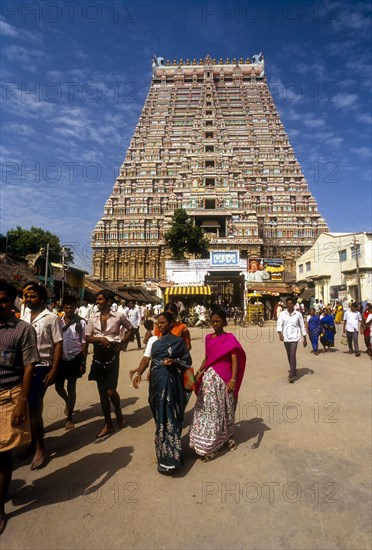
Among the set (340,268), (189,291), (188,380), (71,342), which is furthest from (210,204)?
(188,380)

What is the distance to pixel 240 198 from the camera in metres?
42.3

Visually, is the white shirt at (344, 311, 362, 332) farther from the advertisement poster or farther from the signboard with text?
the signboard with text

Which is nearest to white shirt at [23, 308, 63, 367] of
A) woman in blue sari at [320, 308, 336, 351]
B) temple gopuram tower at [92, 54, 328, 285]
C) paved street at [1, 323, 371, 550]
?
paved street at [1, 323, 371, 550]

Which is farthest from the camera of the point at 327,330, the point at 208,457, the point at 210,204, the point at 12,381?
the point at 210,204

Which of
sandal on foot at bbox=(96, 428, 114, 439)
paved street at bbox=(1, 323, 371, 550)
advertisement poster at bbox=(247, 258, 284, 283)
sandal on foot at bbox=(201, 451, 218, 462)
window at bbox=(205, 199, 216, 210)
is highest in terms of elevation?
window at bbox=(205, 199, 216, 210)

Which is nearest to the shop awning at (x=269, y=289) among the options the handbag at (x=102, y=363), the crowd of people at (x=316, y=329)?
the crowd of people at (x=316, y=329)

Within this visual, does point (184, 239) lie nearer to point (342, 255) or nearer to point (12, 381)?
point (342, 255)

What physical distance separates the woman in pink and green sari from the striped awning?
19.1 metres

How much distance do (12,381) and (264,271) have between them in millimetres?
23694

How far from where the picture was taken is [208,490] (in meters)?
3.22

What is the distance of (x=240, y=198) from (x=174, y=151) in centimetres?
1350

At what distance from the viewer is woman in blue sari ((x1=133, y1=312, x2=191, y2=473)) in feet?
11.3

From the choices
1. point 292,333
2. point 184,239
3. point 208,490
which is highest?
point 184,239

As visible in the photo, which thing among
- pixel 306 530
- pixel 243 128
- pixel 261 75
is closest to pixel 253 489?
pixel 306 530
